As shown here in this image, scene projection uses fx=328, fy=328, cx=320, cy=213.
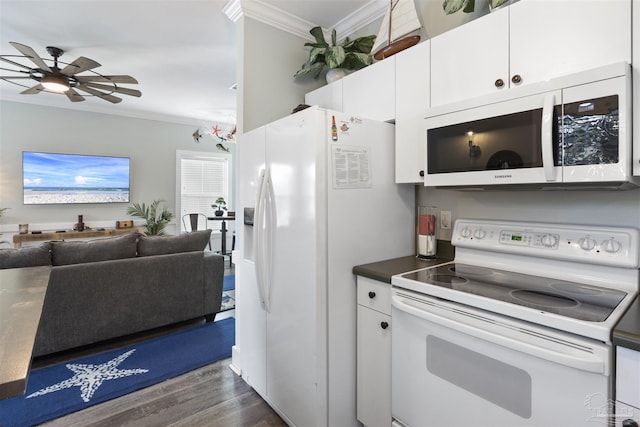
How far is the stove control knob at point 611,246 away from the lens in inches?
51.9

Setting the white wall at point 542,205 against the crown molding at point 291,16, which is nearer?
the white wall at point 542,205

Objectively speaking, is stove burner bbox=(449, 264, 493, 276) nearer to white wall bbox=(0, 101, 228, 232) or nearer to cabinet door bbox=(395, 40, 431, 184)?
cabinet door bbox=(395, 40, 431, 184)

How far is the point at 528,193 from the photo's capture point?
169cm

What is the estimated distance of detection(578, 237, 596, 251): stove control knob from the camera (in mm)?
1383

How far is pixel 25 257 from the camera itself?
7.75 ft

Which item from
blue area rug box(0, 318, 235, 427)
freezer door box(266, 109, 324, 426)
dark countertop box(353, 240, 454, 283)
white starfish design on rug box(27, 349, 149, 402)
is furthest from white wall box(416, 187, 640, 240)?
white starfish design on rug box(27, 349, 149, 402)

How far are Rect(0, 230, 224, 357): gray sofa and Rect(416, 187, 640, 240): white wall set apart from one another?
219cm

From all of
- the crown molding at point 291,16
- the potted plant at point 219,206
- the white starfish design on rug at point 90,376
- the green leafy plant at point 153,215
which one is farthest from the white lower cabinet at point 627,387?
the potted plant at point 219,206

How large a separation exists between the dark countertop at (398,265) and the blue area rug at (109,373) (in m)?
1.61

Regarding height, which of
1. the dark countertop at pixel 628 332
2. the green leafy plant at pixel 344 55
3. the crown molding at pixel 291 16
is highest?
the crown molding at pixel 291 16

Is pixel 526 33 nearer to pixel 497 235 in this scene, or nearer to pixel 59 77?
→ pixel 497 235

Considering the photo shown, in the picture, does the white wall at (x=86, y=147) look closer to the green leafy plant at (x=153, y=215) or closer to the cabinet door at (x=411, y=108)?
the green leafy plant at (x=153, y=215)

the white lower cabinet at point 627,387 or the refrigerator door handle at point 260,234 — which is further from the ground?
the refrigerator door handle at point 260,234

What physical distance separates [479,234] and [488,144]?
0.53 m
